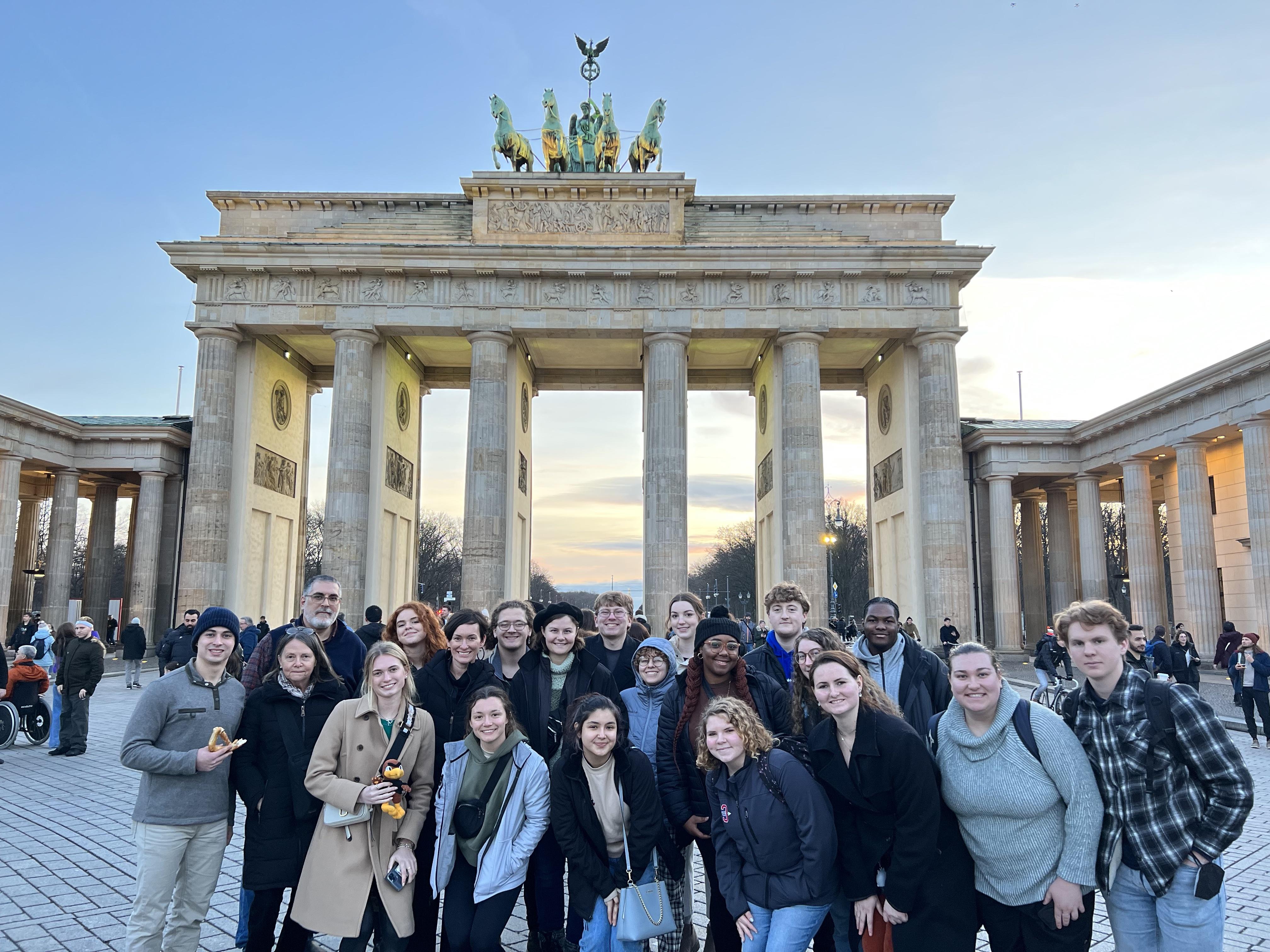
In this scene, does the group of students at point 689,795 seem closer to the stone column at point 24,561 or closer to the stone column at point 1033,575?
the stone column at point 1033,575

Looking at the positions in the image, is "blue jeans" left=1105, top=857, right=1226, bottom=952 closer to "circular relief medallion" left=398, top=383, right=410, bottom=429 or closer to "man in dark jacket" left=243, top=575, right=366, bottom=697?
"man in dark jacket" left=243, top=575, right=366, bottom=697

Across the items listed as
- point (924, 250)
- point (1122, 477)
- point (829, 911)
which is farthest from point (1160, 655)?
point (1122, 477)

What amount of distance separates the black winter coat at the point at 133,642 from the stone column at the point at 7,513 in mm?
13071

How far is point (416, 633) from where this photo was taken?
615 centimetres

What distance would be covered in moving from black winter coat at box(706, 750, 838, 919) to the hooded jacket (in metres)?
1.72

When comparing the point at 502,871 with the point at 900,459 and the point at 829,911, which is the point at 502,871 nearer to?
the point at 829,911

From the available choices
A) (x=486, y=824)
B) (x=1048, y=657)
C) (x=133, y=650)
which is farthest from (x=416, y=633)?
(x=133, y=650)

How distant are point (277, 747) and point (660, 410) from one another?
24.2 metres

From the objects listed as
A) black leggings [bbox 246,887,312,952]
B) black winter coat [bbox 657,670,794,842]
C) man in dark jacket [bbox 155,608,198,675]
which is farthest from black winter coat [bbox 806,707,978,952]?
man in dark jacket [bbox 155,608,198,675]

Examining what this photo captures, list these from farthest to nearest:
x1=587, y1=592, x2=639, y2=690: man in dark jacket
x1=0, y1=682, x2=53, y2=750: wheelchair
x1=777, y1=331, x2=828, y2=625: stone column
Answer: x1=777, y1=331, x2=828, y2=625: stone column, x1=0, y1=682, x2=53, y2=750: wheelchair, x1=587, y1=592, x2=639, y2=690: man in dark jacket

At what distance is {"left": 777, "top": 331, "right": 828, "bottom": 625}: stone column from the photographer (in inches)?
1071

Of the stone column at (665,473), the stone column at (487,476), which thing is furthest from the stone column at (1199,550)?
the stone column at (487,476)

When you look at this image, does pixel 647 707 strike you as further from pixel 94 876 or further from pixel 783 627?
pixel 94 876

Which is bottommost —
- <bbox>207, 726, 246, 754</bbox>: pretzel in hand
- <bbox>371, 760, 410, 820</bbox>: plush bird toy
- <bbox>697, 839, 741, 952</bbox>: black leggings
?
<bbox>697, 839, 741, 952</bbox>: black leggings
